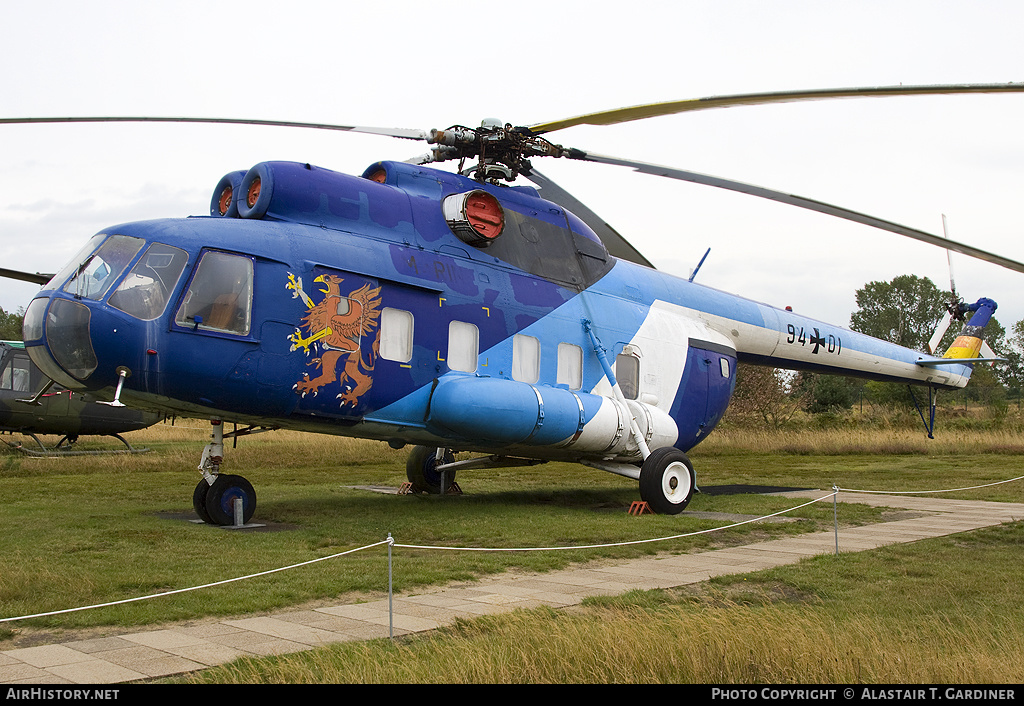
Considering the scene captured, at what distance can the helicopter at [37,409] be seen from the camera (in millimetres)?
22812

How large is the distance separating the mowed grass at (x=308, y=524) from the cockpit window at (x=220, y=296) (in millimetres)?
2590

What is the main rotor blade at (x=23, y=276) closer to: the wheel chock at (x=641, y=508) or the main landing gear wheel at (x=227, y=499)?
the main landing gear wheel at (x=227, y=499)

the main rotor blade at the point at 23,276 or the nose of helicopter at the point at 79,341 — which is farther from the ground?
the main rotor blade at the point at 23,276


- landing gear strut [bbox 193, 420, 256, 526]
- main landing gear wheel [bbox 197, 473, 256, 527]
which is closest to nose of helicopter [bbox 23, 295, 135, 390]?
landing gear strut [bbox 193, 420, 256, 526]

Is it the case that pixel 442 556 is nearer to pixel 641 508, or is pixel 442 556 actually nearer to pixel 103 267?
pixel 641 508

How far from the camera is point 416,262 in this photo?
40.5ft

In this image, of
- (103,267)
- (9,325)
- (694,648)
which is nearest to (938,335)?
(103,267)

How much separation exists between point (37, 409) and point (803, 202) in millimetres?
20365

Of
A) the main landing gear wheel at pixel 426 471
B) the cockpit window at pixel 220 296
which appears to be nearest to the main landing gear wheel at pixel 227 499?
the cockpit window at pixel 220 296

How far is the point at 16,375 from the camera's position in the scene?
22.9m

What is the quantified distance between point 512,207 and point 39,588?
8676mm

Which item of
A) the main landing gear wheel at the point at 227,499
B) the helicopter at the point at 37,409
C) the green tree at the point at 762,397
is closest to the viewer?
the main landing gear wheel at the point at 227,499

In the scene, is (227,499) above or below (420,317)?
below

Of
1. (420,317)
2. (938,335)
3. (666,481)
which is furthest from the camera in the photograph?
(938,335)
